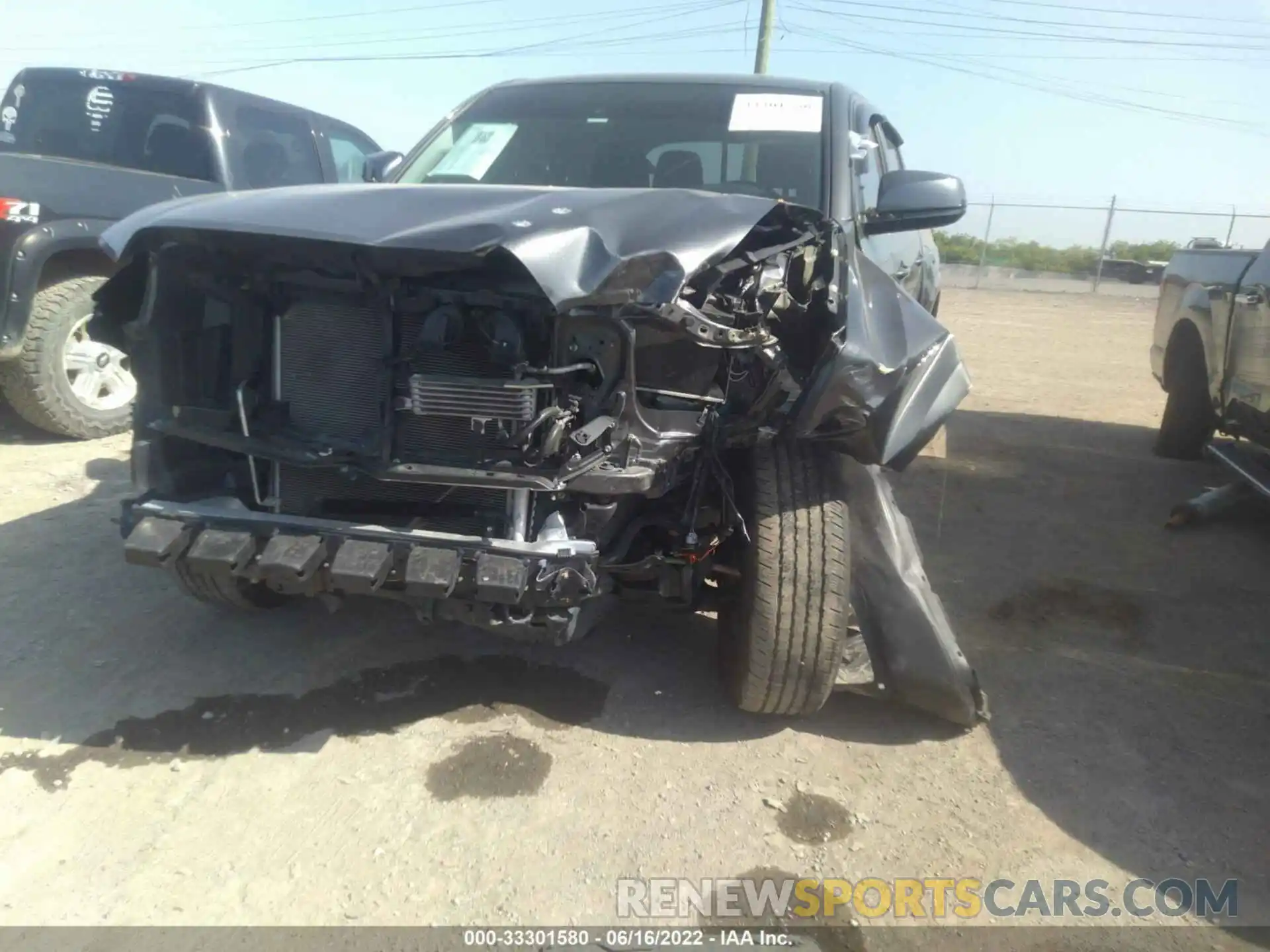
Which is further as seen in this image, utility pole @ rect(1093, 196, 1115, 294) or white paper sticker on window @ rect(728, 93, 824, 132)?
utility pole @ rect(1093, 196, 1115, 294)

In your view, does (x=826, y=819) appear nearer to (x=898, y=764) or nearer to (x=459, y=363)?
(x=898, y=764)

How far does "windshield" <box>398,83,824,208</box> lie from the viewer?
357 cm

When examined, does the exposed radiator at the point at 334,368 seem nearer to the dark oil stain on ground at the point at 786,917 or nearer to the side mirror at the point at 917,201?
the dark oil stain on ground at the point at 786,917

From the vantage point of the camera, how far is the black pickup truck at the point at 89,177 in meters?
5.12

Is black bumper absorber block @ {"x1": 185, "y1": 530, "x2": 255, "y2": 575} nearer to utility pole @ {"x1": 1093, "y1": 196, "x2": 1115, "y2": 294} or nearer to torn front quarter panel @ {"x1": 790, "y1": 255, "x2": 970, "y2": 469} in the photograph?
torn front quarter panel @ {"x1": 790, "y1": 255, "x2": 970, "y2": 469}

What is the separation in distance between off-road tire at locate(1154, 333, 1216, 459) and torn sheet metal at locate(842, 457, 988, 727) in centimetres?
395

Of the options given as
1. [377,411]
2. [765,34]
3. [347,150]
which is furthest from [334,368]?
[765,34]

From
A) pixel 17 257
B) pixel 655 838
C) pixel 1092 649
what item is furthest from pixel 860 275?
pixel 17 257

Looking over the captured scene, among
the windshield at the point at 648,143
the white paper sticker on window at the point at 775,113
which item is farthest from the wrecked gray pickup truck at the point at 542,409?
the white paper sticker on window at the point at 775,113

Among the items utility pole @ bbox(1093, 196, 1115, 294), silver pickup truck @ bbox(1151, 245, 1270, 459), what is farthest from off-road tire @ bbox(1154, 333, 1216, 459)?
utility pole @ bbox(1093, 196, 1115, 294)

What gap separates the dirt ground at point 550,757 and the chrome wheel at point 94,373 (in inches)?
57.6

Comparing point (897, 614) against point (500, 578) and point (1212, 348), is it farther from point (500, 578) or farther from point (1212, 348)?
point (1212, 348)

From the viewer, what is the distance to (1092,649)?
3633 mm

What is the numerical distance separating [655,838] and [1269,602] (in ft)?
10.2
